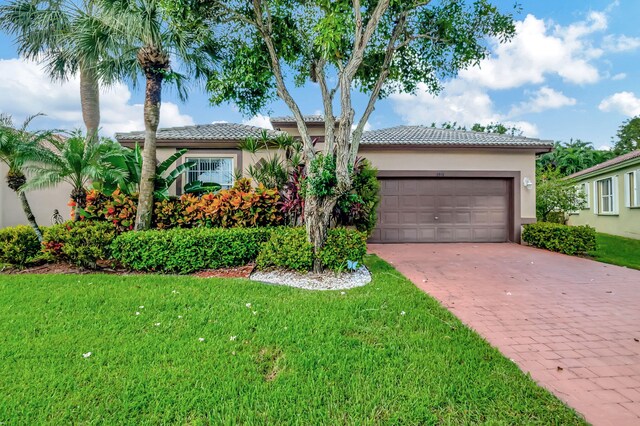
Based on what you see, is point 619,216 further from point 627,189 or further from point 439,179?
point 439,179

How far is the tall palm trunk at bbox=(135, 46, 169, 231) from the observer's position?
7888mm

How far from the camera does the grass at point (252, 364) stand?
7.96 ft

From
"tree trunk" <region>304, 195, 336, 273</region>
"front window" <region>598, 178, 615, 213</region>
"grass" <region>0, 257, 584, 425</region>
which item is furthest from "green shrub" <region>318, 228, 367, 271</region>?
"front window" <region>598, 178, 615, 213</region>

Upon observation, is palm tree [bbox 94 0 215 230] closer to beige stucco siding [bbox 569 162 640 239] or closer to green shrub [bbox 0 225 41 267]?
green shrub [bbox 0 225 41 267]

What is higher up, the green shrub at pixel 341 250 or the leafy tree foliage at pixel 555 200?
the leafy tree foliage at pixel 555 200

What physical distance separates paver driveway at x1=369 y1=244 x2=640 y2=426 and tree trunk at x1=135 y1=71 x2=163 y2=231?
6580mm

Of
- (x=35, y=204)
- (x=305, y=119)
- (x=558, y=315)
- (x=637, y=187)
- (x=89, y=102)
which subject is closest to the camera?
(x=558, y=315)

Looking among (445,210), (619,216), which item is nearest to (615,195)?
(619,216)

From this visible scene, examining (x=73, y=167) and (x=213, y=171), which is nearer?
(x=73, y=167)

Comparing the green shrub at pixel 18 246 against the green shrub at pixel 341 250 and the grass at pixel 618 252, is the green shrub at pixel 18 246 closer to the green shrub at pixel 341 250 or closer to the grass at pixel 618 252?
the green shrub at pixel 341 250

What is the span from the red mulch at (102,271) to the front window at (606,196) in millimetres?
18659

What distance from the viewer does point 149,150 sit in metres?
8.12

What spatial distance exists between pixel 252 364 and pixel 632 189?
738 inches

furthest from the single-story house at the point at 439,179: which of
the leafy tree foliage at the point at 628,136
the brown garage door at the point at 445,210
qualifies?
the leafy tree foliage at the point at 628,136
